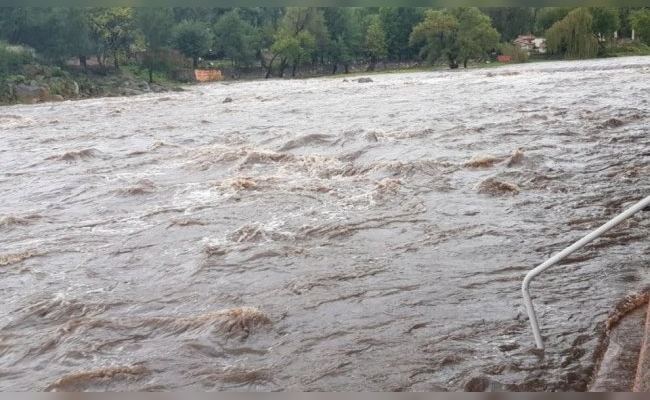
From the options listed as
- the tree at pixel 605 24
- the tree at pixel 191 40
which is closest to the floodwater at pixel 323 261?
the tree at pixel 605 24

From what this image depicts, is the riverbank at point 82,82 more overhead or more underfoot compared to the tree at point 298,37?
more underfoot

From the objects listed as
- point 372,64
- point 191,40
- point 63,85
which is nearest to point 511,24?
point 372,64

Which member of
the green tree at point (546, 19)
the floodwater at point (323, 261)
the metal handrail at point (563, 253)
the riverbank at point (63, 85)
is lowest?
the floodwater at point (323, 261)

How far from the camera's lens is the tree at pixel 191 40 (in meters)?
76.3

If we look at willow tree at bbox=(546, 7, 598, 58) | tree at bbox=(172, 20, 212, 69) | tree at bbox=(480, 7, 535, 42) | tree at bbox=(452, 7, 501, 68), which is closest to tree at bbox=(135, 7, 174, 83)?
tree at bbox=(172, 20, 212, 69)

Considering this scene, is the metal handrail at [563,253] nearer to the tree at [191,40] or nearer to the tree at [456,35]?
the tree at [456,35]

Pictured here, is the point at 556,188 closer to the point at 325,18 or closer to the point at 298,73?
the point at 298,73

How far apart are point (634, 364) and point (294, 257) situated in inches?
162

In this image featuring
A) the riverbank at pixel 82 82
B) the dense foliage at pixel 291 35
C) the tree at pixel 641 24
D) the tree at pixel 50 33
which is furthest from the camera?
the tree at pixel 641 24

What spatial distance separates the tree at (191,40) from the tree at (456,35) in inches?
974

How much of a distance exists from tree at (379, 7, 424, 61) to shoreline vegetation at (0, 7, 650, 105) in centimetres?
14

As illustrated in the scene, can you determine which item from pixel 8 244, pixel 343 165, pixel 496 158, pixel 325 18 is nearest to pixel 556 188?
pixel 496 158

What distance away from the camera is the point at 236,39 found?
81000mm

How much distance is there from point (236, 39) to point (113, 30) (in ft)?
55.7
